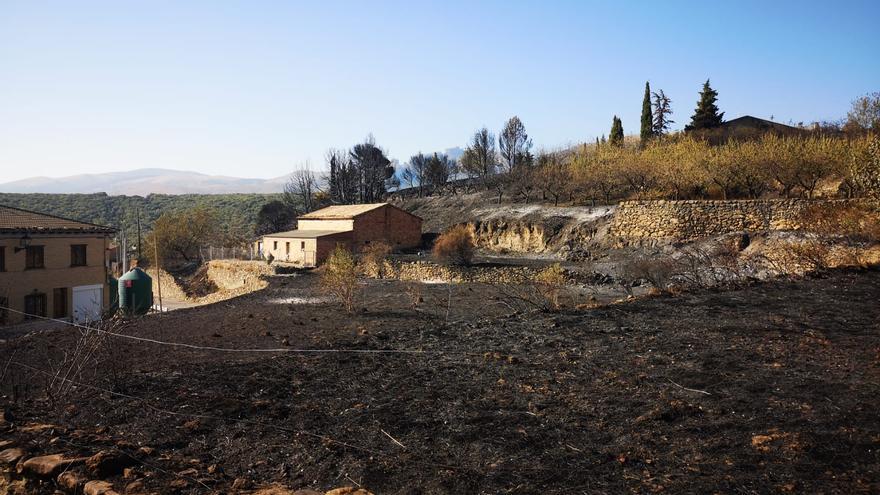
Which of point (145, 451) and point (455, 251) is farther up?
point (455, 251)

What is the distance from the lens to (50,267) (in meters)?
24.4

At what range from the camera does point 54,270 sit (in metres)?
24.5

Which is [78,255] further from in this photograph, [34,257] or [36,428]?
[36,428]

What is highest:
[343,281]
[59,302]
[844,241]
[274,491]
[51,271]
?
[844,241]

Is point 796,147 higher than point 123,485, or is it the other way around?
point 796,147

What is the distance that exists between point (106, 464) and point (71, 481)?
12.8 inches

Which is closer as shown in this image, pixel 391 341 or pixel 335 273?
pixel 391 341

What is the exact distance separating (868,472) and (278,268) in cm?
3122

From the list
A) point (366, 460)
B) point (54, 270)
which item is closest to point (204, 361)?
point (366, 460)

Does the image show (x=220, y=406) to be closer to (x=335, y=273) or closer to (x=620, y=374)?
(x=620, y=374)

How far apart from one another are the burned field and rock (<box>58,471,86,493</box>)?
0.14m

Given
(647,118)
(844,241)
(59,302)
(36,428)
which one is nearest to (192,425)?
(36,428)

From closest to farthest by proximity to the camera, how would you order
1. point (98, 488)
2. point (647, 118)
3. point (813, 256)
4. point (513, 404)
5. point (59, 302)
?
point (98, 488) → point (513, 404) → point (813, 256) → point (59, 302) → point (647, 118)

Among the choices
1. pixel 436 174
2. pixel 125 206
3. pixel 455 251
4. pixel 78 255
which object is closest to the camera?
pixel 78 255
